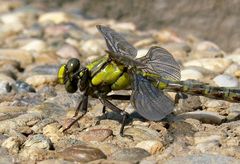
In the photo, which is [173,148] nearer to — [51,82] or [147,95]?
[147,95]

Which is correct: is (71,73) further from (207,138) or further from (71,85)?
(207,138)

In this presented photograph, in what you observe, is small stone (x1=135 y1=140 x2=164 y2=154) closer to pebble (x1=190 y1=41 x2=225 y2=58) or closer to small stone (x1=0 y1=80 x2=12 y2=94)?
small stone (x1=0 y1=80 x2=12 y2=94)

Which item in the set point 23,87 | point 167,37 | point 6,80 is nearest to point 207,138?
point 23,87

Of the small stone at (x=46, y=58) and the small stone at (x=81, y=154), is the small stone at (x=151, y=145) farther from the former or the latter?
the small stone at (x=46, y=58)

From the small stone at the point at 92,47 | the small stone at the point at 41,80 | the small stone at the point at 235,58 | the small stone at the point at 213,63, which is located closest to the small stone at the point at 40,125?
the small stone at the point at 41,80

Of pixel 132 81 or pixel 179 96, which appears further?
pixel 179 96

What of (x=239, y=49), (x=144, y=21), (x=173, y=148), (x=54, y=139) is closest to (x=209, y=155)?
(x=173, y=148)

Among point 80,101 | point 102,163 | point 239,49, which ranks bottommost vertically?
point 102,163

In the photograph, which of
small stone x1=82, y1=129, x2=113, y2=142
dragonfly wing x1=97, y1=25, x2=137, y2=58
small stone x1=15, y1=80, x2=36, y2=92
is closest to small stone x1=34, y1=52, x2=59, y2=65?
small stone x1=15, y1=80, x2=36, y2=92
